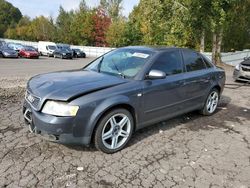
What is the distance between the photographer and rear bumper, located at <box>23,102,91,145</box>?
384cm

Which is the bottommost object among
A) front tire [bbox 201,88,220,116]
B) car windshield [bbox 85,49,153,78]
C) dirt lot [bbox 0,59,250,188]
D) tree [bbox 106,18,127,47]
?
dirt lot [bbox 0,59,250,188]

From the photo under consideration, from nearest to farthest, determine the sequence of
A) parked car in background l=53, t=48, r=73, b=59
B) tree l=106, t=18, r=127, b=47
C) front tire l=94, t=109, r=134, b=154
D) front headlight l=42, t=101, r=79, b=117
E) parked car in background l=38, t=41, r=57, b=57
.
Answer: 1. front headlight l=42, t=101, r=79, b=117
2. front tire l=94, t=109, r=134, b=154
3. parked car in background l=53, t=48, r=73, b=59
4. parked car in background l=38, t=41, r=57, b=57
5. tree l=106, t=18, r=127, b=47

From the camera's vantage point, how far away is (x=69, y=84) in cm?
422

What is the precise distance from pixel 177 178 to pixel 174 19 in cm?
1407

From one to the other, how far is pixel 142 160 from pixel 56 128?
4.31 ft

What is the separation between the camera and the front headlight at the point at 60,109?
3844mm

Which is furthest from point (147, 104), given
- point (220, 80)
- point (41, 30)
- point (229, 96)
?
point (41, 30)

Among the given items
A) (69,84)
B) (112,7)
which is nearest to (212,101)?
(69,84)

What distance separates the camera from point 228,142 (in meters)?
5.10

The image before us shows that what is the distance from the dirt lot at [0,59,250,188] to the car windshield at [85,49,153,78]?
1.18 meters

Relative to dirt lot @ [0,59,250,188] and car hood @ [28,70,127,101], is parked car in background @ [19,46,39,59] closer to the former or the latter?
dirt lot @ [0,59,250,188]

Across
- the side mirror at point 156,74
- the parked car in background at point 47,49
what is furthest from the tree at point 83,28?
the side mirror at point 156,74

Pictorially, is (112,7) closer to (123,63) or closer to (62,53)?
(62,53)

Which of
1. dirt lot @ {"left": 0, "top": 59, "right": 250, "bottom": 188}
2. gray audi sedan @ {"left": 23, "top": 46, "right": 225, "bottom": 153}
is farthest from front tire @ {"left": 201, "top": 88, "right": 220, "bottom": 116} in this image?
dirt lot @ {"left": 0, "top": 59, "right": 250, "bottom": 188}
